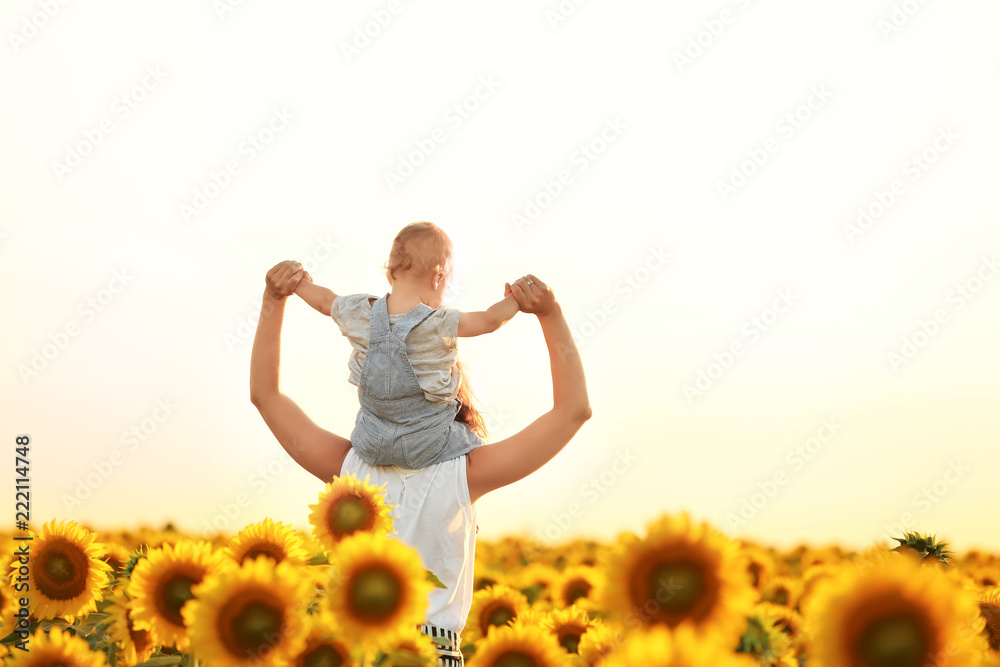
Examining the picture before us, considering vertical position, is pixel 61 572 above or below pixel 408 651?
below

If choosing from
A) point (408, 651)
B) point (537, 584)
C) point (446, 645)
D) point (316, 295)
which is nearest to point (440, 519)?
point (446, 645)

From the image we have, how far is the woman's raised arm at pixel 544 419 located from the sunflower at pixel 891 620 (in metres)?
2.62

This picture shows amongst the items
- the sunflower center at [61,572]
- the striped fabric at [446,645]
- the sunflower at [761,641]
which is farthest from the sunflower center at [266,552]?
the striped fabric at [446,645]

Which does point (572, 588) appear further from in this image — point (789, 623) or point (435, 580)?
point (435, 580)

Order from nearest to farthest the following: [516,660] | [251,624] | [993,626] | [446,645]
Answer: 1. [251,624]
2. [516,660]
3. [993,626]
4. [446,645]

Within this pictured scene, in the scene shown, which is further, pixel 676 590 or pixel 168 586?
pixel 168 586

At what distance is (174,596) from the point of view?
2.30 meters

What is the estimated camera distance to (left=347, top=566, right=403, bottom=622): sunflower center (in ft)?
6.70

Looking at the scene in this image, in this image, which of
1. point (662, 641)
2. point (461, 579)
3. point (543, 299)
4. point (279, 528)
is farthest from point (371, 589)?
point (543, 299)

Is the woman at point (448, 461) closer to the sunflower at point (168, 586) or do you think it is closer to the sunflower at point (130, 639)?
the sunflower at point (130, 639)

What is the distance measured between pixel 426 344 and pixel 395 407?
0.31 m

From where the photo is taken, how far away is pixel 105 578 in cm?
312

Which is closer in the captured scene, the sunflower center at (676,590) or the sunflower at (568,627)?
the sunflower center at (676,590)

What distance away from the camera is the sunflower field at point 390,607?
4.83ft
